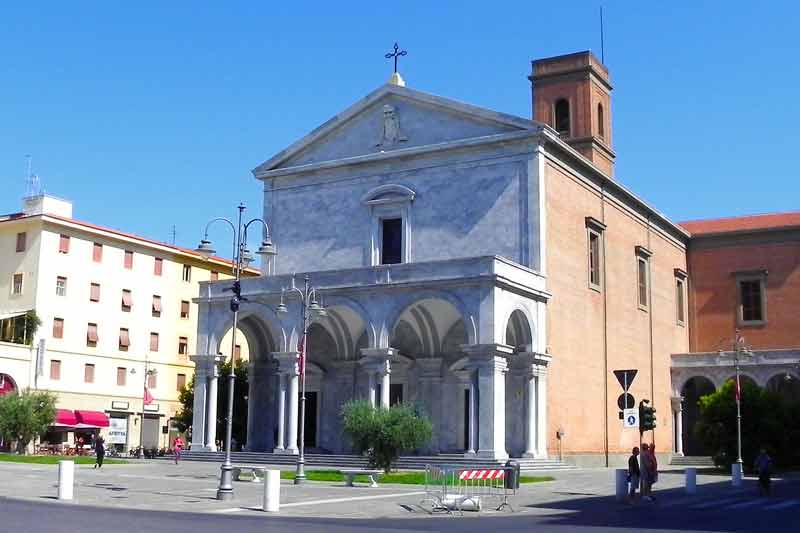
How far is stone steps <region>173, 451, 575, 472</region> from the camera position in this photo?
33.5 metres

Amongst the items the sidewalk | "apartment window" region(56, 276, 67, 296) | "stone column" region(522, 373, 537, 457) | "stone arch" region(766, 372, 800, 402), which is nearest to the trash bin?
the sidewalk

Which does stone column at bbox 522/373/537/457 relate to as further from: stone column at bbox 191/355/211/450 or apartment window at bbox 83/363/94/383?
apartment window at bbox 83/363/94/383

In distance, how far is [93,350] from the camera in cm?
5478

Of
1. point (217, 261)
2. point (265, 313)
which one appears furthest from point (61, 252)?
point (265, 313)

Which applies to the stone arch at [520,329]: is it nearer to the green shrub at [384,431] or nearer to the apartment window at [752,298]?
the green shrub at [384,431]

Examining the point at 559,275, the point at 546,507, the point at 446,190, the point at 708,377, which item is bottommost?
the point at 546,507

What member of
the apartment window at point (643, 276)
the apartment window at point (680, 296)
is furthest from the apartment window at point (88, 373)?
the apartment window at point (680, 296)

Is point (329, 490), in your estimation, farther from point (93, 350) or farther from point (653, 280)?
point (93, 350)

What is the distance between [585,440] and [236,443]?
17364mm

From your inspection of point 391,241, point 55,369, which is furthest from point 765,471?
point 55,369

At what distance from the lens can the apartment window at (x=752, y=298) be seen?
51938 millimetres

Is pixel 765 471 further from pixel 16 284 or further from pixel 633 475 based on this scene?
pixel 16 284

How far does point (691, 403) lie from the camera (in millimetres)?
51656

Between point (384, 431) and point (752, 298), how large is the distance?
29.4 metres
